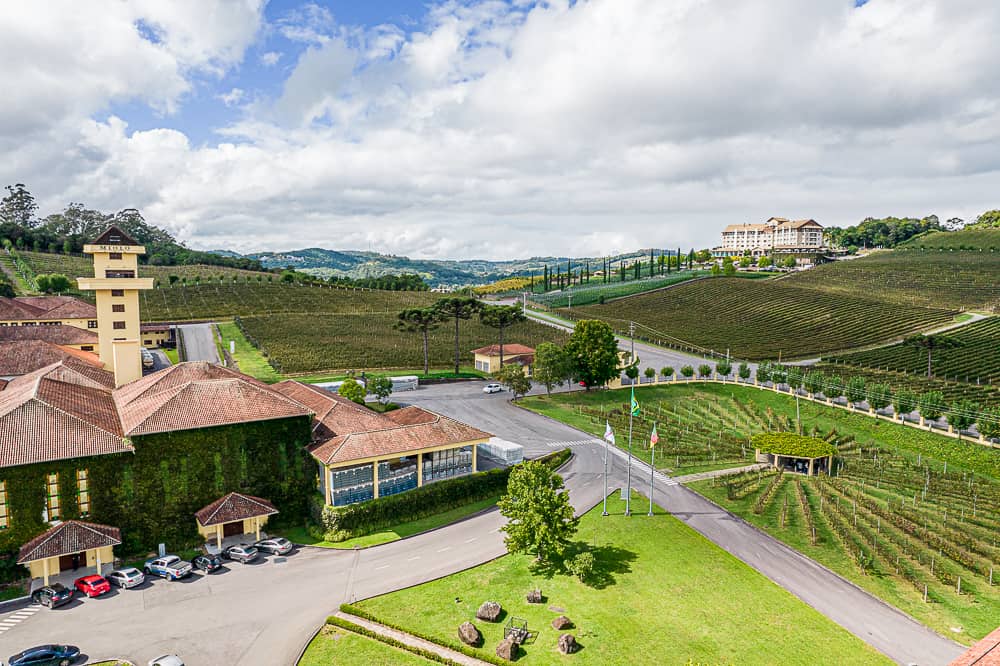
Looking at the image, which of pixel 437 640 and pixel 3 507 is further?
pixel 3 507

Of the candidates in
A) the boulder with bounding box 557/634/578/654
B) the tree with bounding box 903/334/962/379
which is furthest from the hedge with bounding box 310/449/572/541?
the tree with bounding box 903/334/962/379

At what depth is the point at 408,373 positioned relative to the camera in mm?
83750

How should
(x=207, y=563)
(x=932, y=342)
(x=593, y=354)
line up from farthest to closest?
1. (x=932, y=342)
2. (x=593, y=354)
3. (x=207, y=563)

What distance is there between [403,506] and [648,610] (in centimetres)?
1705

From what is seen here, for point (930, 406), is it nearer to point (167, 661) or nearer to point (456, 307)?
point (456, 307)

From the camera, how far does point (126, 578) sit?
3219 centimetres

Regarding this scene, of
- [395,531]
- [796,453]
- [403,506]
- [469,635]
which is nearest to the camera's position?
[469,635]

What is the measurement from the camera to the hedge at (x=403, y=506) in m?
38.1

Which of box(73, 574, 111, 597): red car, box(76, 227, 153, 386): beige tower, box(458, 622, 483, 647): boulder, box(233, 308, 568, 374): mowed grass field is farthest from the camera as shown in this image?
box(233, 308, 568, 374): mowed grass field

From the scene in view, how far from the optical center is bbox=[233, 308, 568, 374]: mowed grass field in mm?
86062

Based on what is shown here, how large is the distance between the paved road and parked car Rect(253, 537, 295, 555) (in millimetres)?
53826

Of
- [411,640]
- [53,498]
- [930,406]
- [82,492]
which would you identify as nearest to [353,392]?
[82,492]

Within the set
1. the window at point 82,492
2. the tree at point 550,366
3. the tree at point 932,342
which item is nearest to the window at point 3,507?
the window at point 82,492

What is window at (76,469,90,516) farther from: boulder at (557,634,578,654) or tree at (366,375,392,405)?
tree at (366,375,392,405)
